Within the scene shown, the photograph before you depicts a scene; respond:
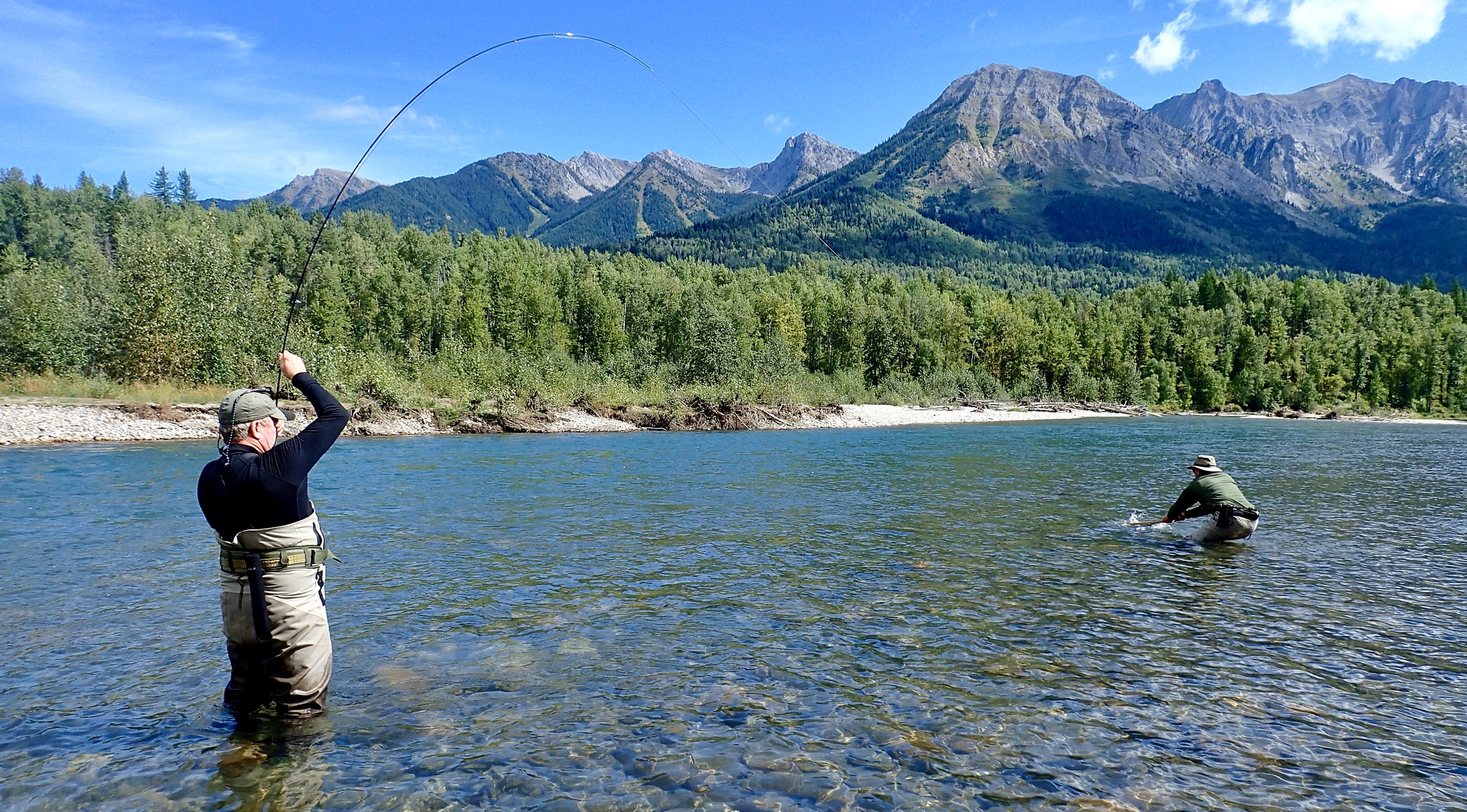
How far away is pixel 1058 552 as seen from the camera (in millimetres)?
14289

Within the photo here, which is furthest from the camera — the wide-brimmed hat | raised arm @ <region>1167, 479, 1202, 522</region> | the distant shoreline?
the distant shoreline

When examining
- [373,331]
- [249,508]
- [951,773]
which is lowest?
[951,773]

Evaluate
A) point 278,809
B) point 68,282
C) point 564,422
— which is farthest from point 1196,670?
point 68,282

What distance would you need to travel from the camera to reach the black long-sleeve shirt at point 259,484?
5.75m

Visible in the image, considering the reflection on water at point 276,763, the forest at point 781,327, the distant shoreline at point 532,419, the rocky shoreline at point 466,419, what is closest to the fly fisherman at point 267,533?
the reflection on water at point 276,763

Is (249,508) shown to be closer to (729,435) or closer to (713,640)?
(713,640)

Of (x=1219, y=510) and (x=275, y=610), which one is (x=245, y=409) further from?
(x=1219, y=510)

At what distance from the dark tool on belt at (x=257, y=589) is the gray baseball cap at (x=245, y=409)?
3.28 ft

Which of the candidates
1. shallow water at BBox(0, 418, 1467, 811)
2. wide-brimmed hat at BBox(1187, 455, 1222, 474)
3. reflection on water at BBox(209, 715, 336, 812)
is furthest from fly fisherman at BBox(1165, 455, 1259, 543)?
reflection on water at BBox(209, 715, 336, 812)

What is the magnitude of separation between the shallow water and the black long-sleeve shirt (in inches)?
74.9

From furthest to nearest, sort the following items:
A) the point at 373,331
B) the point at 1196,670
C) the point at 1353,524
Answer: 1. the point at 373,331
2. the point at 1353,524
3. the point at 1196,670

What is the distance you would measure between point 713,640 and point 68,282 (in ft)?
342

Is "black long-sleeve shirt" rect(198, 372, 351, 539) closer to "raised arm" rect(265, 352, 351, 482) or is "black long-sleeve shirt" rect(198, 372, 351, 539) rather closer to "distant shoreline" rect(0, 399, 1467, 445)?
"raised arm" rect(265, 352, 351, 482)

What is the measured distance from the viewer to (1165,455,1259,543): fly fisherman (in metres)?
15.0
